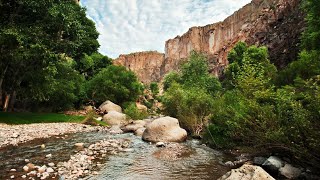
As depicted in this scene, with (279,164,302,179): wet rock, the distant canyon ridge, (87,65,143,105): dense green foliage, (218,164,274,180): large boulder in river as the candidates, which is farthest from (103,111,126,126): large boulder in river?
(218,164,274,180): large boulder in river

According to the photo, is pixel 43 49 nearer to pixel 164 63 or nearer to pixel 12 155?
pixel 12 155

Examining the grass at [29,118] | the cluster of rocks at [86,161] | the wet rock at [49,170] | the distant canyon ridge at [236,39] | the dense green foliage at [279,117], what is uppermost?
the distant canyon ridge at [236,39]

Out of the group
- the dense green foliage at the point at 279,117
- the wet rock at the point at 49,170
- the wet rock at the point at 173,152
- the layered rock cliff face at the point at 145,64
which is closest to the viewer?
the dense green foliage at the point at 279,117

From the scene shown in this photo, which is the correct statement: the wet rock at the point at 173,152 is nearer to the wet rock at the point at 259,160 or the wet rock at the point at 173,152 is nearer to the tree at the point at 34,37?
the wet rock at the point at 259,160

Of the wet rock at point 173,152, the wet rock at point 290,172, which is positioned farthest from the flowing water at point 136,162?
the wet rock at point 290,172

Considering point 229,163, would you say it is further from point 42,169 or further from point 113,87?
point 113,87

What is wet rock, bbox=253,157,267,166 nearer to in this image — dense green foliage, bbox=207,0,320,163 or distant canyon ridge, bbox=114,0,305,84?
dense green foliage, bbox=207,0,320,163

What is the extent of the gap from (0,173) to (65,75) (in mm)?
27981

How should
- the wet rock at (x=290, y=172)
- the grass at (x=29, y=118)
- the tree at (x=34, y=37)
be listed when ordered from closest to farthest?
the wet rock at (x=290, y=172)
the tree at (x=34, y=37)
the grass at (x=29, y=118)

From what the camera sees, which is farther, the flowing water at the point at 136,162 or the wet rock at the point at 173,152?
the wet rock at the point at 173,152

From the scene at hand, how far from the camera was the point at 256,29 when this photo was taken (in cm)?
7294

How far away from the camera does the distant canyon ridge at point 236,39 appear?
47769 millimetres

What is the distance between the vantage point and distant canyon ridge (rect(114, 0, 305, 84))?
4777 cm

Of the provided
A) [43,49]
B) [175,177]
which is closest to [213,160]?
[175,177]
